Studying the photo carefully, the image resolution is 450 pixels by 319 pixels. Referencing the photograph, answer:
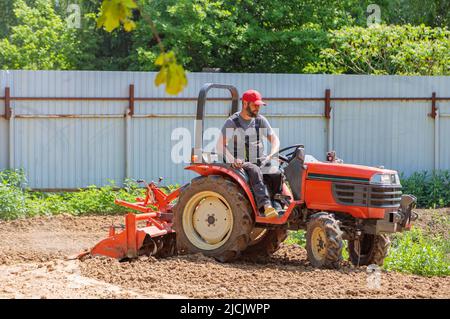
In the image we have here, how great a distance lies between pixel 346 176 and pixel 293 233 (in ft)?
9.91

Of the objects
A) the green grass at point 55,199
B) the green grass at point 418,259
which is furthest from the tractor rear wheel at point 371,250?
the green grass at point 55,199

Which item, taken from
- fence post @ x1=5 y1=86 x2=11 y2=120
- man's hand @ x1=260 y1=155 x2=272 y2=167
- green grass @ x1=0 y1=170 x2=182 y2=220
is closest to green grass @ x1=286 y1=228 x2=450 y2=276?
man's hand @ x1=260 y1=155 x2=272 y2=167

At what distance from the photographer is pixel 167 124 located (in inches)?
703

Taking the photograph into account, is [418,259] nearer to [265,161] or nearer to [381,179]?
[381,179]

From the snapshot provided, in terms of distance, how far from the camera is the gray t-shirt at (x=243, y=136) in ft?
36.0

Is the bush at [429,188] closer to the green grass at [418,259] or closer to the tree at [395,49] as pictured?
the tree at [395,49]

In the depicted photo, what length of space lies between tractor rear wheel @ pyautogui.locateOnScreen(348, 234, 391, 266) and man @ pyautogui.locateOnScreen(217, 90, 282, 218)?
106cm

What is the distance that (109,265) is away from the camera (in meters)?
10.4

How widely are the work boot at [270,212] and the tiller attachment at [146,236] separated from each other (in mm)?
1379

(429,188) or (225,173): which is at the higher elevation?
(225,173)

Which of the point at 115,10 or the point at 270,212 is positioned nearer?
the point at 115,10

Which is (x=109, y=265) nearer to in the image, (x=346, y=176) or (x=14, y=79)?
(x=346, y=176)

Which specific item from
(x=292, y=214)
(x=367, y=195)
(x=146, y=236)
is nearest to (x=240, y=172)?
(x=292, y=214)

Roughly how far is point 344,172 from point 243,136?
1.19m
